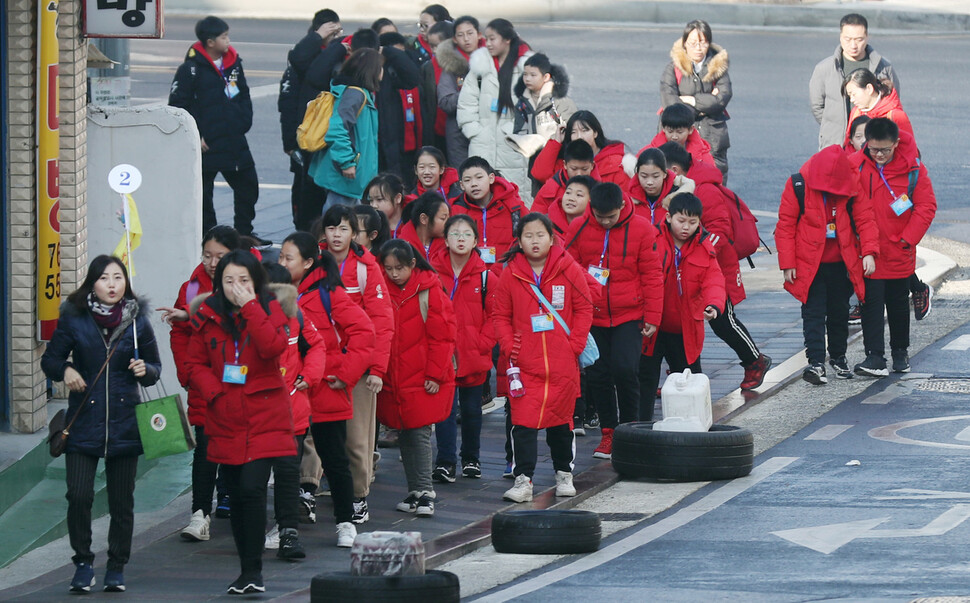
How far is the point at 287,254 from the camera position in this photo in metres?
9.23

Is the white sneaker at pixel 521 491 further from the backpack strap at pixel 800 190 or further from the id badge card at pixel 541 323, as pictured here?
the backpack strap at pixel 800 190

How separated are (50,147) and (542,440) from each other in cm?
A: 371

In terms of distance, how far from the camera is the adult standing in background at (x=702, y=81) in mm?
16844

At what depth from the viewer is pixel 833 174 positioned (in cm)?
1277

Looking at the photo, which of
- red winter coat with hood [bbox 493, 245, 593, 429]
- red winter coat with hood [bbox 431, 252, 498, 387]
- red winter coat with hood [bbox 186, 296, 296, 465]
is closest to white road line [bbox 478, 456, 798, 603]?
red winter coat with hood [bbox 493, 245, 593, 429]

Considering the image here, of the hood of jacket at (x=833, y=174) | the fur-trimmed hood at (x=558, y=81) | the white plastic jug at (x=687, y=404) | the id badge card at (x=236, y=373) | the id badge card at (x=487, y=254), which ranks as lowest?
the white plastic jug at (x=687, y=404)

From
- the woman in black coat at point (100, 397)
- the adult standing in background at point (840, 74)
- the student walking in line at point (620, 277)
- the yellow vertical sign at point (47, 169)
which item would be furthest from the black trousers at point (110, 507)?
the adult standing in background at point (840, 74)

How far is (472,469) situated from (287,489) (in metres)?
2.15

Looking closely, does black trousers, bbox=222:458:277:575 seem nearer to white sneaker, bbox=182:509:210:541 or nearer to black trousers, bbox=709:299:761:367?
white sneaker, bbox=182:509:210:541

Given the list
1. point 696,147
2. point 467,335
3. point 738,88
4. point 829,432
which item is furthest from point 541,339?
point 738,88

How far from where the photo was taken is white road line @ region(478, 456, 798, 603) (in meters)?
8.38

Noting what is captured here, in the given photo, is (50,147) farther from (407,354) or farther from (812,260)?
(812,260)

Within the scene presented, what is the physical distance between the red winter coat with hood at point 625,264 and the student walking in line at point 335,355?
6.78 feet

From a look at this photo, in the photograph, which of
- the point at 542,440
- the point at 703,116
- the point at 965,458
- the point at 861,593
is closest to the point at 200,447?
the point at 542,440
